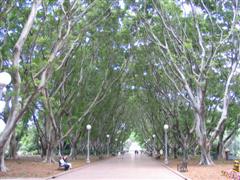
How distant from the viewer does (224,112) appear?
32750mm

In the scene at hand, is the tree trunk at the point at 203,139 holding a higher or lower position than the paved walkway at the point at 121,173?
higher

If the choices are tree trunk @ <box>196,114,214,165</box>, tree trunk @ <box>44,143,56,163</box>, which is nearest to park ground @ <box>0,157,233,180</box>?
tree trunk @ <box>196,114,214,165</box>

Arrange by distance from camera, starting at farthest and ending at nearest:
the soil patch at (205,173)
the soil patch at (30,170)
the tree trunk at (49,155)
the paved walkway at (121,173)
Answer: the tree trunk at (49,155), the paved walkway at (121,173), the soil patch at (30,170), the soil patch at (205,173)

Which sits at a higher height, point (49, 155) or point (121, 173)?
point (49, 155)

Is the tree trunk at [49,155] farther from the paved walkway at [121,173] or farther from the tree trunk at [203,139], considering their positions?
the tree trunk at [203,139]

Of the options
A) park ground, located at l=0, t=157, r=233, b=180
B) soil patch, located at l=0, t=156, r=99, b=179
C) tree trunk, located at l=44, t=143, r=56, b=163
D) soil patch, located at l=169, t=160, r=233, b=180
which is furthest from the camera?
tree trunk, located at l=44, t=143, r=56, b=163

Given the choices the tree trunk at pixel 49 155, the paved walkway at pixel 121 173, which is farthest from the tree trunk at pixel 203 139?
the tree trunk at pixel 49 155

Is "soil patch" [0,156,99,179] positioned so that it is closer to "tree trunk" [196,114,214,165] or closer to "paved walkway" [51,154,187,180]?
"paved walkway" [51,154,187,180]

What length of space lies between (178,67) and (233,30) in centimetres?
475

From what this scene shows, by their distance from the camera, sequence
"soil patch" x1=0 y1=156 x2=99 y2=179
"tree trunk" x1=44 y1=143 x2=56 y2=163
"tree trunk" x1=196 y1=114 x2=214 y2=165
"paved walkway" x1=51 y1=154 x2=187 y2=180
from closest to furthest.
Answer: "soil patch" x1=0 y1=156 x2=99 y2=179 < "paved walkway" x1=51 y1=154 x2=187 y2=180 < "tree trunk" x1=196 y1=114 x2=214 y2=165 < "tree trunk" x1=44 y1=143 x2=56 y2=163

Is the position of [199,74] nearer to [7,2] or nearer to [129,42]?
[129,42]

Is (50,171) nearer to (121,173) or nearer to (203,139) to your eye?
(121,173)

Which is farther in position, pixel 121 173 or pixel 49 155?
pixel 49 155

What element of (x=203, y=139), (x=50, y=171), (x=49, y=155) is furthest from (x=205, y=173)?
Answer: (x=49, y=155)
